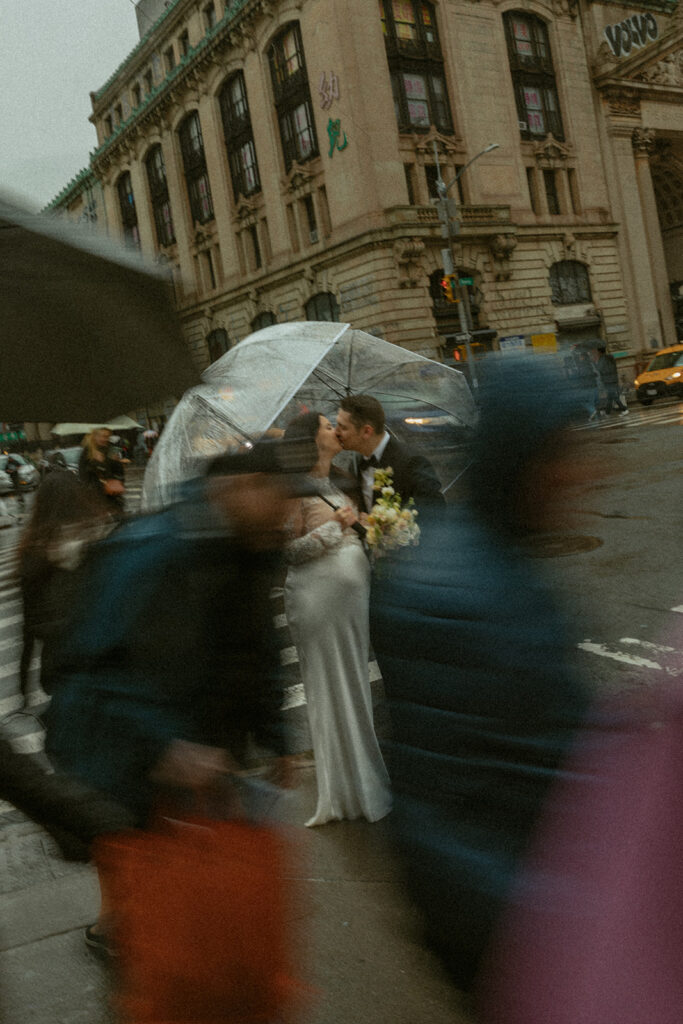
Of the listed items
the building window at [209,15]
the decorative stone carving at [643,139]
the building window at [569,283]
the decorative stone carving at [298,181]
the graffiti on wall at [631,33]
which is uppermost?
the building window at [209,15]

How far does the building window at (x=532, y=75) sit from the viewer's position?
39.3 m

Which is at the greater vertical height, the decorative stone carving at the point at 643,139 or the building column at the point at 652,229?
the decorative stone carving at the point at 643,139

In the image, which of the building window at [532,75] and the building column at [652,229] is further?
the building column at [652,229]

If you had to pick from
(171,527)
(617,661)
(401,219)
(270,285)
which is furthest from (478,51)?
(171,527)

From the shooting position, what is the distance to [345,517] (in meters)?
3.69

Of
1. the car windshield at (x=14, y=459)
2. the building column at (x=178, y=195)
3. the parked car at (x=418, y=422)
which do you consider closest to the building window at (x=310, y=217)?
the building column at (x=178, y=195)

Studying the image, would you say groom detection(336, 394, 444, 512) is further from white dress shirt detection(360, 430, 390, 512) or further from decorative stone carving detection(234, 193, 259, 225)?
decorative stone carving detection(234, 193, 259, 225)

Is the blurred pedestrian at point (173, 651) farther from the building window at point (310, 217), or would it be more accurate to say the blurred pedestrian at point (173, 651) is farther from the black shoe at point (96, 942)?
the building window at point (310, 217)

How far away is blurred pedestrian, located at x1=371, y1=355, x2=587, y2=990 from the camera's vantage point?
179cm

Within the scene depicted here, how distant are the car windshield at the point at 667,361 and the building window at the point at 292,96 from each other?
57.7 ft

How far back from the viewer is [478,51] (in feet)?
123

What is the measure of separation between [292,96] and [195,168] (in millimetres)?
7995

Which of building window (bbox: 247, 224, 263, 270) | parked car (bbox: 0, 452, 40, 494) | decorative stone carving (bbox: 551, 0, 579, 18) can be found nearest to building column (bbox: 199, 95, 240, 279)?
building window (bbox: 247, 224, 263, 270)

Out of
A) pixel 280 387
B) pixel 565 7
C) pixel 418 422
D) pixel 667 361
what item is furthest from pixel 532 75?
pixel 418 422
